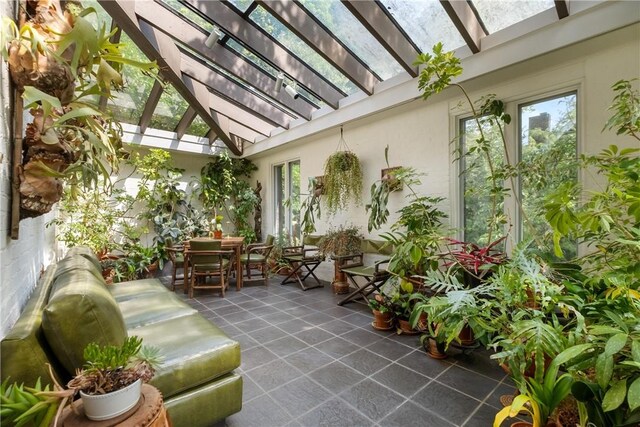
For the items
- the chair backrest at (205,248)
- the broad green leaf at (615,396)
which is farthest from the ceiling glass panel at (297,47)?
the broad green leaf at (615,396)

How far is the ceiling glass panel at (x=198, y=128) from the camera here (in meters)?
6.20

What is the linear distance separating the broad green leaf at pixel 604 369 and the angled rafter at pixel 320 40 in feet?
11.1

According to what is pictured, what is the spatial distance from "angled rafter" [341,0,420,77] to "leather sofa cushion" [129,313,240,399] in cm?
277

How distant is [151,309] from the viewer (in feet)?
7.61

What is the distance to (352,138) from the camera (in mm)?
4727

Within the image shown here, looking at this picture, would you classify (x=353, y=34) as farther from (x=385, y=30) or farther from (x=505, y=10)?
(x=505, y=10)

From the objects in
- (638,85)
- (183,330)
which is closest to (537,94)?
(638,85)

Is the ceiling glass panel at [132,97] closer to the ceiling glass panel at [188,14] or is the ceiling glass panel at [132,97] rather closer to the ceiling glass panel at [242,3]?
the ceiling glass panel at [188,14]

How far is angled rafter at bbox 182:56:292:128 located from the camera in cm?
427

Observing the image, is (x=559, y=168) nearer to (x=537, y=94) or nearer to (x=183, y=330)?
(x=537, y=94)

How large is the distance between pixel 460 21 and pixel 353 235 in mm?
2886

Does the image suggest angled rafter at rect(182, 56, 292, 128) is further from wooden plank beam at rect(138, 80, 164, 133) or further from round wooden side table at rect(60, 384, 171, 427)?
round wooden side table at rect(60, 384, 171, 427)

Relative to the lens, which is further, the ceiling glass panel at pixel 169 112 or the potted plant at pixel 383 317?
the ceiling glass panel at pixel 169 112

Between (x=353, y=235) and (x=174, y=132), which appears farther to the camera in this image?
(x=174, y=132)
